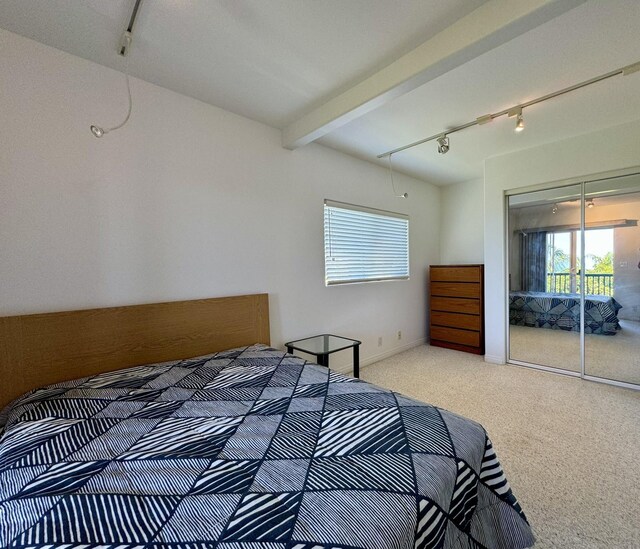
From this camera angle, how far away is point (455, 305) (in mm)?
4250

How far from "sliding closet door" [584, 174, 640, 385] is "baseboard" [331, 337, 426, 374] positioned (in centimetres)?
193

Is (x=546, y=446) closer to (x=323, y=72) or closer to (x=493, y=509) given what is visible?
(x=493, y=509)

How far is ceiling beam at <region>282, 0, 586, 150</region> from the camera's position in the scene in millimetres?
1376

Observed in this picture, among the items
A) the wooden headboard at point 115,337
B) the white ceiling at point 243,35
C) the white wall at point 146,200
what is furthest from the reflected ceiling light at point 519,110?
the wooden headboard at point 115,337

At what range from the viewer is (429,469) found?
0.96m

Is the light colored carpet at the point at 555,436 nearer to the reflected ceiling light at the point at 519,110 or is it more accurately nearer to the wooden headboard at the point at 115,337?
the wooden headboard at the point at 115,337

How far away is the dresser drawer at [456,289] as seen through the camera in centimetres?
404

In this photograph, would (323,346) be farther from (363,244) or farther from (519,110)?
(519,110)

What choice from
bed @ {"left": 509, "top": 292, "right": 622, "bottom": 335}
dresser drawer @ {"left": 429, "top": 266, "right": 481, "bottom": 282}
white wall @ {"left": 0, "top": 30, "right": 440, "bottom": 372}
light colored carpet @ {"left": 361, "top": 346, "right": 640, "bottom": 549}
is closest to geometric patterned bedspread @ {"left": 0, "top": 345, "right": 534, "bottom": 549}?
light colored carpet @ {"left": 361, "top": 346, "right": 640, "bottom": 549}

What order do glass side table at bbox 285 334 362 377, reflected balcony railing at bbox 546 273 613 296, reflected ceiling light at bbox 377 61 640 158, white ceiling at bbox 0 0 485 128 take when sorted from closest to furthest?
white ceiling at bbox 0 0 485 128 < reflected ceiling light at bbox 377 61 640 158 < glass side table at bbox 285 334 362 377 < reflected balcony railing at bbox 546 273 613 296

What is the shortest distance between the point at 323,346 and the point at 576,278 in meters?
2.92

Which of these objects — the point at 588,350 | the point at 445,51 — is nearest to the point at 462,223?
the point at 588,350

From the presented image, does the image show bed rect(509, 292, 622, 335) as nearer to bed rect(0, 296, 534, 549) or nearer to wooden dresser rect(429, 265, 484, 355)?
wooden dresser rect(429, 265, 484, 355)

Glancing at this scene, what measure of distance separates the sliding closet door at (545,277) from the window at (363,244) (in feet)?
4.43
